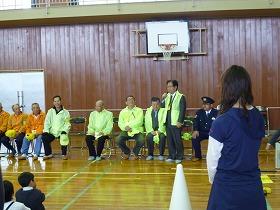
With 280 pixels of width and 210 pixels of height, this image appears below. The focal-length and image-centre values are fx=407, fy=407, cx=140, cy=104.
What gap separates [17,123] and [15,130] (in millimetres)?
170

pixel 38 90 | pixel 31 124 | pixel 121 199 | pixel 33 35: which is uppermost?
pixel 33 35

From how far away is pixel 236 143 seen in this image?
2275mm

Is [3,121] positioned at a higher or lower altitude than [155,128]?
higher

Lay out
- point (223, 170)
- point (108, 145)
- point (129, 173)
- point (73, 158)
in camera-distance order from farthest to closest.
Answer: point (108, 145), point (73, 158), point (129, 173), point (223, 170)

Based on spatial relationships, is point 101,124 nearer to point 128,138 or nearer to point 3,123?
point 128,138

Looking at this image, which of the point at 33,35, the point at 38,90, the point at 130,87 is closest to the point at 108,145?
the point at 130,87

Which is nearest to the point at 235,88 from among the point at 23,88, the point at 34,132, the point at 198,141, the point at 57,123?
the point at 198,141

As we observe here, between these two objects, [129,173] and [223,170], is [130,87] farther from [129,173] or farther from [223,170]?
[223,170]

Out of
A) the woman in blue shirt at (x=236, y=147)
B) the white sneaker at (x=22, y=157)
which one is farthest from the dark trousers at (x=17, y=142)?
the woman in blue shirt at (x=236, y=147)

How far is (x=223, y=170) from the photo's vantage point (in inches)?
90.8

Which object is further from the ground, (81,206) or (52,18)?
(52,18)

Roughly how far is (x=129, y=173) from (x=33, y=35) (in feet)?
22.5

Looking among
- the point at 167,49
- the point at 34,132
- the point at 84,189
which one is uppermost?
the point at 167,49

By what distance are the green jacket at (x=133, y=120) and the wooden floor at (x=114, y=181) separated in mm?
654
